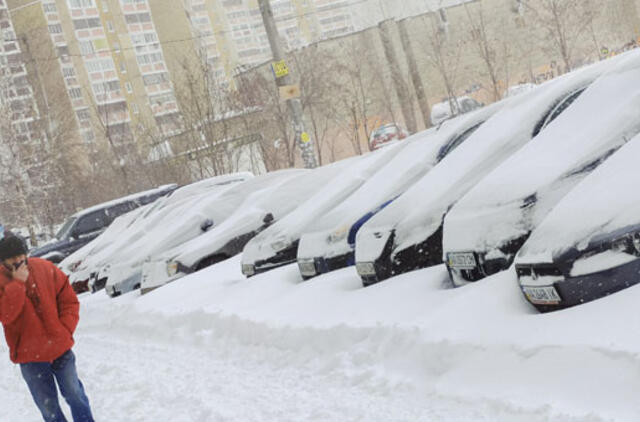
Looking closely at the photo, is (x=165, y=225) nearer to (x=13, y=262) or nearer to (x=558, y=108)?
(x=558, y=108)

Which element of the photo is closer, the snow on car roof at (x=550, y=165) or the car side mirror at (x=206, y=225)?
the snow on car roof at (x=550, y=165)

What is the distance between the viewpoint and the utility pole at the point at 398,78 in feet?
117

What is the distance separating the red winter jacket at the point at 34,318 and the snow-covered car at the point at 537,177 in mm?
2899

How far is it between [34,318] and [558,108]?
15.4 ft

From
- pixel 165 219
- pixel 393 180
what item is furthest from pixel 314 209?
pixel 165 219

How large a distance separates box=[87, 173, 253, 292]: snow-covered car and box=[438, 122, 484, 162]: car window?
5972 millimetres

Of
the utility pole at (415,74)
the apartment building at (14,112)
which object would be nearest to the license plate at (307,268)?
the apartment building at (14,112)

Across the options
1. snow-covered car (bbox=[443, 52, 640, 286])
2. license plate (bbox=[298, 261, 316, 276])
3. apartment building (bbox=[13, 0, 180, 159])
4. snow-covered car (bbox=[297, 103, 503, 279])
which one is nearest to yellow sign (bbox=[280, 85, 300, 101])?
snow-covered car (bbox=[297, 103, 503, 279])

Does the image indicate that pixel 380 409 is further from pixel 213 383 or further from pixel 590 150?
pixel 590 150

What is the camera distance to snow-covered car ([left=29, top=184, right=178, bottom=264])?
68.8 ft

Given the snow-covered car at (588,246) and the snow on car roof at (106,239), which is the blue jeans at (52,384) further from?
the snow on car roof at (106,239)

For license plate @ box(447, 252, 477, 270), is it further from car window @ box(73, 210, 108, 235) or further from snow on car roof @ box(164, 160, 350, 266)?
car window @ box(73, 210, 108, 235)

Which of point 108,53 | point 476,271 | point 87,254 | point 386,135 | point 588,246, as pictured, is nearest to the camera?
point 588,246

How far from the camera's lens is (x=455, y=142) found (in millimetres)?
8141
